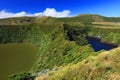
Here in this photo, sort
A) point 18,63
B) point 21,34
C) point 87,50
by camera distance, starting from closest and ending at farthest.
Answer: point 87,50 < point 18,63 < point 21,34

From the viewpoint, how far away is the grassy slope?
33.6 metres

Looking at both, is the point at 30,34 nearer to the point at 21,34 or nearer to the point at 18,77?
the point at 21,34

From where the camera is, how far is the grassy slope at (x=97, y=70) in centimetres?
3359

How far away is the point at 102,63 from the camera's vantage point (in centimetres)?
3581

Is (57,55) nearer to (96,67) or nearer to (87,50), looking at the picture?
(87,50)

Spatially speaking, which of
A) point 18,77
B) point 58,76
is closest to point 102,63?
point 58,76

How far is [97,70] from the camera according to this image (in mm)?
34438

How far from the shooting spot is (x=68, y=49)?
73.3m

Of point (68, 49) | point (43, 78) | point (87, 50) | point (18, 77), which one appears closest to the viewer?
point (43, 78)

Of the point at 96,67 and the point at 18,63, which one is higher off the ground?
the point at 96,67

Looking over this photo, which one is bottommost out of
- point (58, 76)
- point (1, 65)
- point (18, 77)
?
point (1, 65)

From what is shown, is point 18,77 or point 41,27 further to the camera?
point 41,27

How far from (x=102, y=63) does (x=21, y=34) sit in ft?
526

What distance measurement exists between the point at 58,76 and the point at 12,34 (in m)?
161
